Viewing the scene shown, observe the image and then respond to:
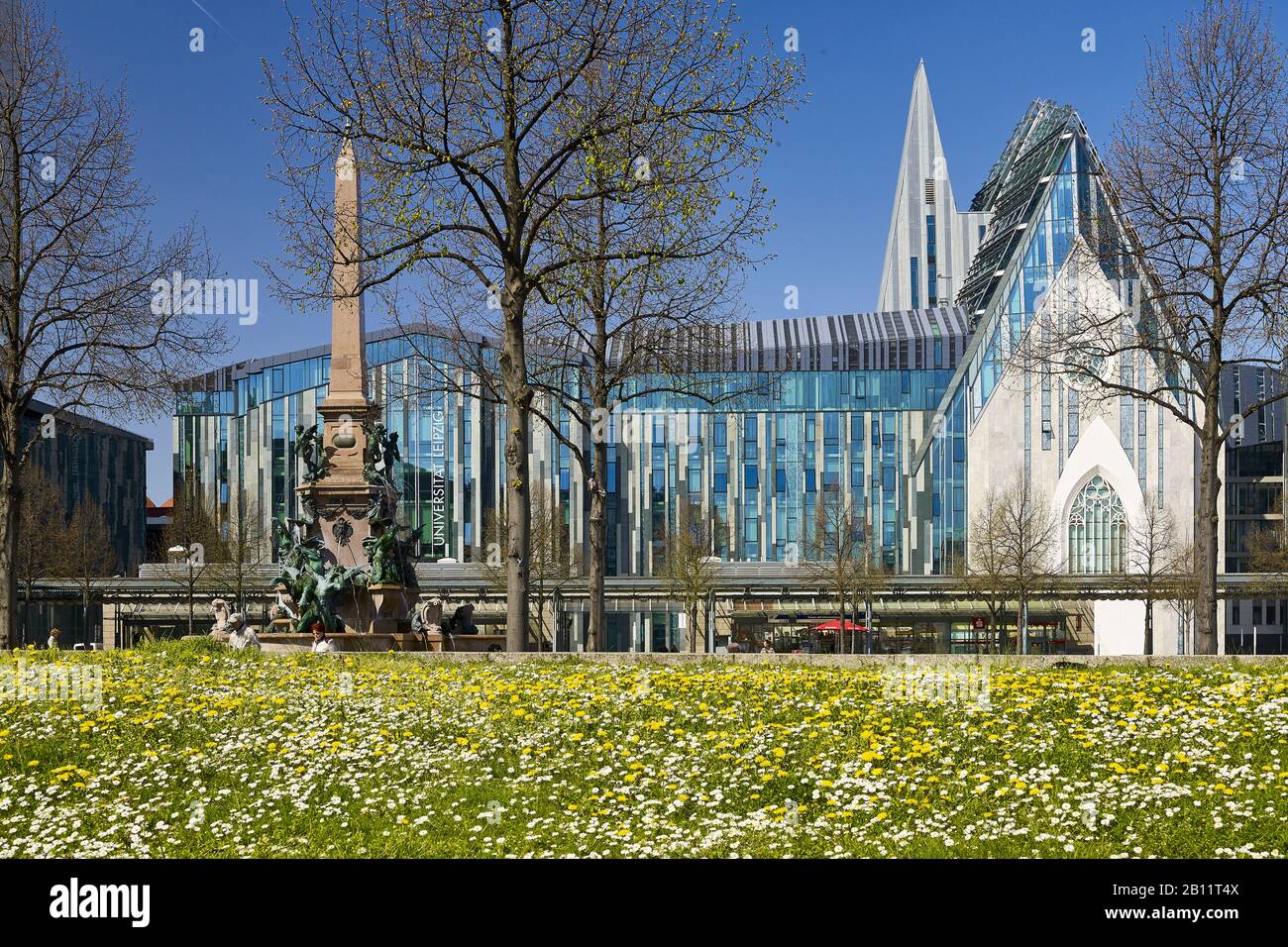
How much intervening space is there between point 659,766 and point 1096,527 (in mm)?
88237

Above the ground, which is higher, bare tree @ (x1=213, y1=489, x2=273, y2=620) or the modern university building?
the modern university building

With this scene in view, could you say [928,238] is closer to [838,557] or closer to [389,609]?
[838,557]

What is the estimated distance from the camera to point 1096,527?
3792 inches

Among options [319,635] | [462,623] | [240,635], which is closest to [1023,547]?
[462,623]

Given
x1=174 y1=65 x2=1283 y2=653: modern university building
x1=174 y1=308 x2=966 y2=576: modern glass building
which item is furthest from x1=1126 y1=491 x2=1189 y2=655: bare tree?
x1=174 y1=308 x2=966 y2=576: modern glass building

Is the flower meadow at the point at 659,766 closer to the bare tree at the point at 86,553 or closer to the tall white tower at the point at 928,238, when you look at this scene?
the bare tree at the point at 86,553

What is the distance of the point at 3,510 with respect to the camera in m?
24.8

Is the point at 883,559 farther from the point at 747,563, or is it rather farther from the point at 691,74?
the point at 691,74

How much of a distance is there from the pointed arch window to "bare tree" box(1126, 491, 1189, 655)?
1.40m

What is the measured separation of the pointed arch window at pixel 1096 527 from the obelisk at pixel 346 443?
7038 cm

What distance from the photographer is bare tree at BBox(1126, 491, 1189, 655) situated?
229 ft

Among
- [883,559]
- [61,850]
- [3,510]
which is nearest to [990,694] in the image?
[61,850]

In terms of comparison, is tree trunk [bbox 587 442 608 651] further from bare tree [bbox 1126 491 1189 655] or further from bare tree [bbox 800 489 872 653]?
bare tree [bbox 1126 491 1189 655]

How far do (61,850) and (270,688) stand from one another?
241 inches
